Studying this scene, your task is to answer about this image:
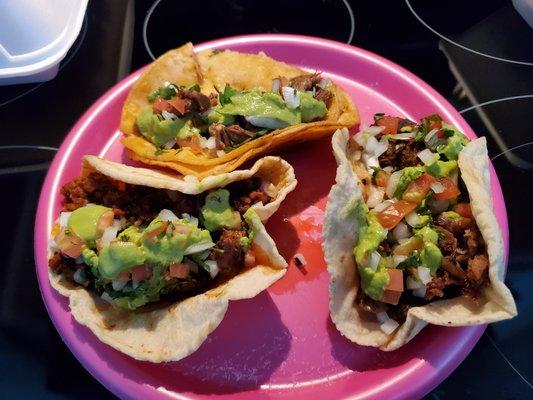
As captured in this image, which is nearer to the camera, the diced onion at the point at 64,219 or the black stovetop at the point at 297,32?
the diced onion at the point at 64,219

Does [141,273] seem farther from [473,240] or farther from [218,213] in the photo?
[473,240]

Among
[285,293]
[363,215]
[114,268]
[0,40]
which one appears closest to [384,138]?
[363,215]

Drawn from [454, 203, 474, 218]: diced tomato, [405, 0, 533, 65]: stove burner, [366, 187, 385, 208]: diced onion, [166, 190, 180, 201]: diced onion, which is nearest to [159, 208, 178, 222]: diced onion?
[166, 190, 180, 201]: diced onion

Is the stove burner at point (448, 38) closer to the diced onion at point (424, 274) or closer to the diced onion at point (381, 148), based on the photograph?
the diced onion at point (381, 148)

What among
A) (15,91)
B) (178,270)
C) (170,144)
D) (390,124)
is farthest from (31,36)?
(390,124)

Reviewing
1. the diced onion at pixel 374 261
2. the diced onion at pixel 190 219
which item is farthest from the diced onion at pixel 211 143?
the diced onion at pixel 374 261

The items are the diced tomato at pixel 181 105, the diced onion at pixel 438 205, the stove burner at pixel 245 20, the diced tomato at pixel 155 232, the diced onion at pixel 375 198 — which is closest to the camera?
the diced tomato at pixel 155 232

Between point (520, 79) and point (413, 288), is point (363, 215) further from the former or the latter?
point (520, 79)
